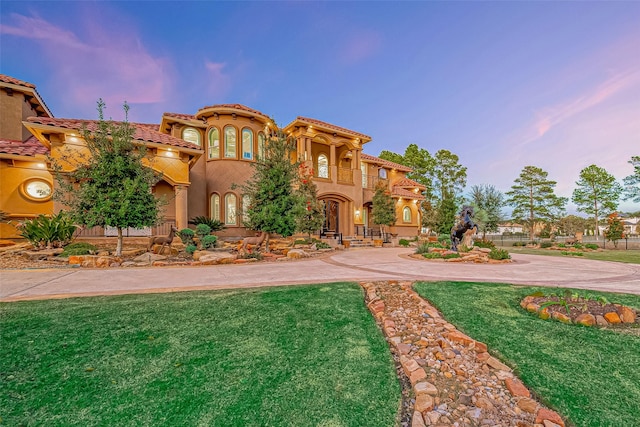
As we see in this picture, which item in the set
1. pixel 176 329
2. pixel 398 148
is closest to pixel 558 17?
pixel 176 329

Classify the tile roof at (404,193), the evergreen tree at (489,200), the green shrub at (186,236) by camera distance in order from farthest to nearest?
the evergreen tree at (489,200) < the tile roof at (404,193) < the green shrub at (186,236)

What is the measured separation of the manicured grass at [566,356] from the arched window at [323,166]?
1569 centimetres

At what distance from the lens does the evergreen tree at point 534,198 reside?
108 ft

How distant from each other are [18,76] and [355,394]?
896 inches

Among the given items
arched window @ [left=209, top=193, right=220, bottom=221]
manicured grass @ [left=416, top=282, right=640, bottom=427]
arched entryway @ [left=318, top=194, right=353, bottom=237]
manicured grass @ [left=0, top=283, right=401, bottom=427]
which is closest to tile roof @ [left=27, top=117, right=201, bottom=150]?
arched window @ [left=209, top=193, right=220, bottom=221]

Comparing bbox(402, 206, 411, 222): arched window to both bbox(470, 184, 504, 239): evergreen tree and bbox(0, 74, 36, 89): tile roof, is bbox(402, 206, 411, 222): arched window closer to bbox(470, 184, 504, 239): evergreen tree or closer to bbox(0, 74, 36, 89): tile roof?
bbox(470, 184, 504, 239): evergreen tree

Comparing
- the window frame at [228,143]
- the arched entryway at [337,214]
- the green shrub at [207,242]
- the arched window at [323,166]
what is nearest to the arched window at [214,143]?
the window frame at [228,143]

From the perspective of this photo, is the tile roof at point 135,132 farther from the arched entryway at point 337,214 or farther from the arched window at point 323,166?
the arched entryway at point 337,214

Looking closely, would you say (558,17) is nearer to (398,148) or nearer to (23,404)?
(23,404)

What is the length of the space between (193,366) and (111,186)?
30.4 ft

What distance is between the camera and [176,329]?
3.24 meters

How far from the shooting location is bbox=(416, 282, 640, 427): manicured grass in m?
1.97

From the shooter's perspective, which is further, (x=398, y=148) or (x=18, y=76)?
(x=398, y=148)

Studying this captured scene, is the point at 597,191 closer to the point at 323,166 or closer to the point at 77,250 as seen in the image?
the point at 323,166
